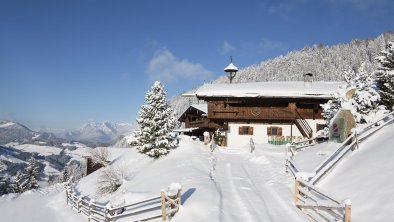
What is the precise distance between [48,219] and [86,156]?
824 inches

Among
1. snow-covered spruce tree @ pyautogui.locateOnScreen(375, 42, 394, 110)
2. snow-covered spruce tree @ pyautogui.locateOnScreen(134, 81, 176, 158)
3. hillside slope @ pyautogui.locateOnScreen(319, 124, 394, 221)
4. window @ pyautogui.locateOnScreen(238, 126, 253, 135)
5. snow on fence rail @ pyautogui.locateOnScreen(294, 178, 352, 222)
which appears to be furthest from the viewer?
window @ pyautogui.locateOnScreen(238, 126, 253, 135)

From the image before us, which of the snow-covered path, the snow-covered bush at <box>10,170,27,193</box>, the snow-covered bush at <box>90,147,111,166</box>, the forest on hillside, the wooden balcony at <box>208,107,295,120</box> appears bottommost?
the snow-covered bush at <box>10,170,27,193</box>

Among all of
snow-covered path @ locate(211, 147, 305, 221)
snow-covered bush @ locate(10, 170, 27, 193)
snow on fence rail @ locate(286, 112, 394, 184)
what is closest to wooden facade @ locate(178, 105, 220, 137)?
snow-covered path @ locate(211, 147, 305, 221)

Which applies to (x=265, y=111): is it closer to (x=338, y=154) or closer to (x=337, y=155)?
(x=338, y=154)

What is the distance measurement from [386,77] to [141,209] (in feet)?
61.0

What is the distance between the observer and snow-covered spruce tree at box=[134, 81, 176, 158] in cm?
2975

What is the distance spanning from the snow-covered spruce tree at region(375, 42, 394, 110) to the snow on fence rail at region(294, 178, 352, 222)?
13053 mm

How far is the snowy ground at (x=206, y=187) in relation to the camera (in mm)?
13352

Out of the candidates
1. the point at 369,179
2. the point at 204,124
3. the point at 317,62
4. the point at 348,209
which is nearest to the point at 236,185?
the point at 369,179

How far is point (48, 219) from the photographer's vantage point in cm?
2267

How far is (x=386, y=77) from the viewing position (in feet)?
79.4

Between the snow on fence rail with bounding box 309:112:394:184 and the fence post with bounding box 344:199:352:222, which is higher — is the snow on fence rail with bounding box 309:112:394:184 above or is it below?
above

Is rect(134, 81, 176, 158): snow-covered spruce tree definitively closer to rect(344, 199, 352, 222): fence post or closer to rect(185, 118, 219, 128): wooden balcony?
rect(185, 118, 219, 128): wooden balcony

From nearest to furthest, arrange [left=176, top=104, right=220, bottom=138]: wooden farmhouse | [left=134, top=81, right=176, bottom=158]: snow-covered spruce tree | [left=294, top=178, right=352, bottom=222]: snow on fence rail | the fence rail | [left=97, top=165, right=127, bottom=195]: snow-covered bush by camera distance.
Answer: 1. [left=294, top=178, right=352, bottom=222]: snow on fence rail
2. the fence rail
3. [left=97, top=165, right=127, bottom=195]: snow-covered bush
4. [left=134, top=81, right=176, bottom=158]: snow-covered spruce tree
5. [left=176, top=104, right=220, bottom=138]: wooden farmhouse
